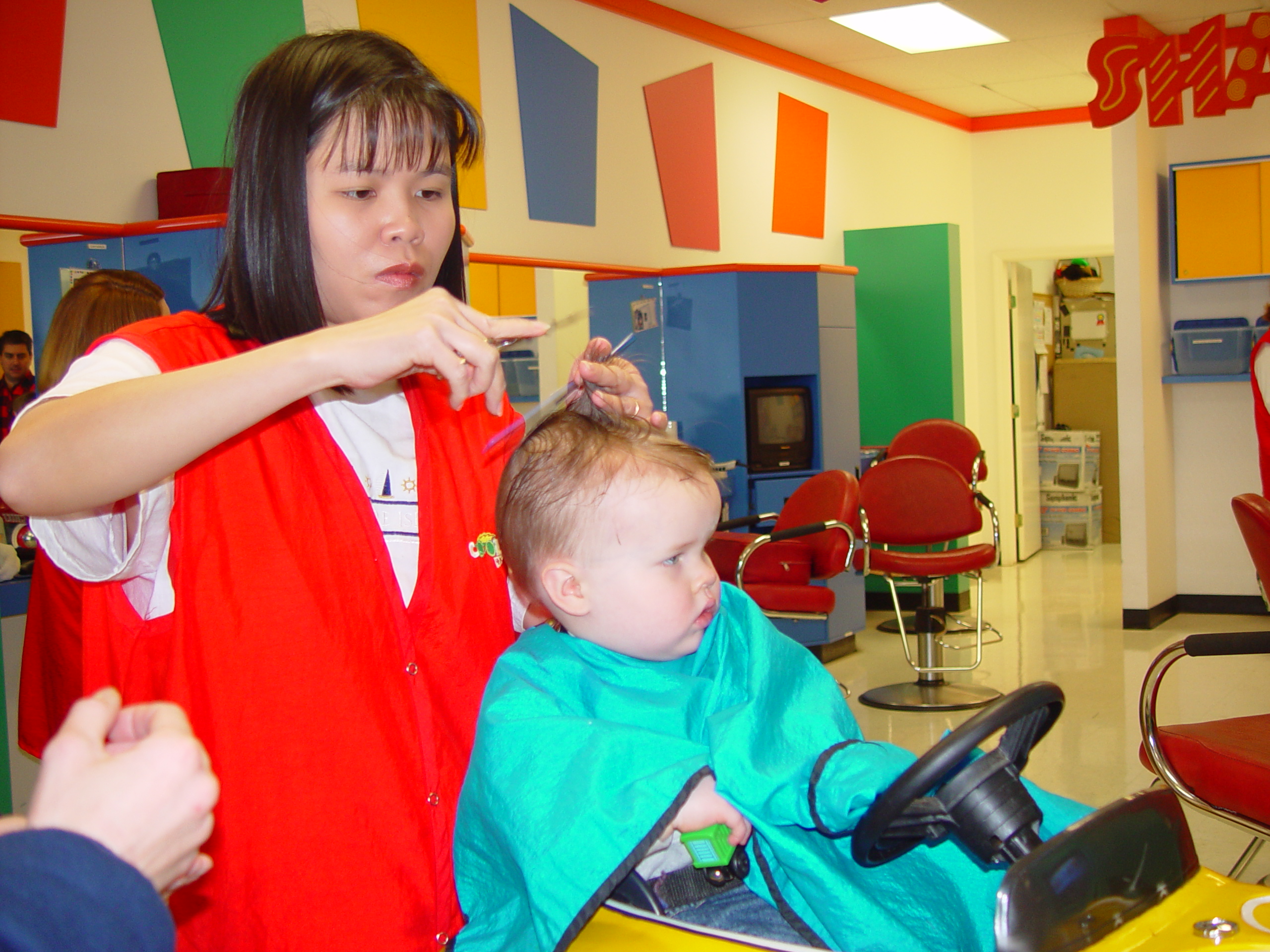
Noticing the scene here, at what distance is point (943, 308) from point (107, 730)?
7287 mm

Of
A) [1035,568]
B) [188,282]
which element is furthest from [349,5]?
[1035,568]

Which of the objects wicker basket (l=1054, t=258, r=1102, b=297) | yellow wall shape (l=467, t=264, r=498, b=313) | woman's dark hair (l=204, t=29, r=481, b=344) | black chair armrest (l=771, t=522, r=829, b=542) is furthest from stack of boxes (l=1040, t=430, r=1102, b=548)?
woman's dark hair (l=204, t=29, r=481, b=344)

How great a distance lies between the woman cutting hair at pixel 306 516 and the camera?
970 mm

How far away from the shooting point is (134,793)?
0.73m

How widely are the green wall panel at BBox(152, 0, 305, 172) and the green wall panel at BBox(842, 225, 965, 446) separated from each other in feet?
15.7

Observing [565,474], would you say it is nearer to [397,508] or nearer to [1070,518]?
[397,508]

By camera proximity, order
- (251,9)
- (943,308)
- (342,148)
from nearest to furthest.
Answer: (342,148)
(251,9)
(943,308)

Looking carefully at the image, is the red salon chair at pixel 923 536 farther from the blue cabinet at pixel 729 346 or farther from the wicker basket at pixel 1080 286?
the wicker basket at pixel 1080 286

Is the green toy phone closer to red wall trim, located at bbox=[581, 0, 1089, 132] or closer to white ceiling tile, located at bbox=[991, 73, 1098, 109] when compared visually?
red wall trim, located at bbox=[581, 0, 1089, 132]

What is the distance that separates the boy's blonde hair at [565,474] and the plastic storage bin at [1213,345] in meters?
5.90

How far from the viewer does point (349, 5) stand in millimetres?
4191

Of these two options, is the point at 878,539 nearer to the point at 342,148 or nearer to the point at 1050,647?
the point at 1050,647

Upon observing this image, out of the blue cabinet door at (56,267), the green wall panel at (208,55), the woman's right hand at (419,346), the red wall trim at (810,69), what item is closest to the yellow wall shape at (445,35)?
the green wall panel at (208,55)

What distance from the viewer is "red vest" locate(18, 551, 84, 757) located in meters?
2.24
